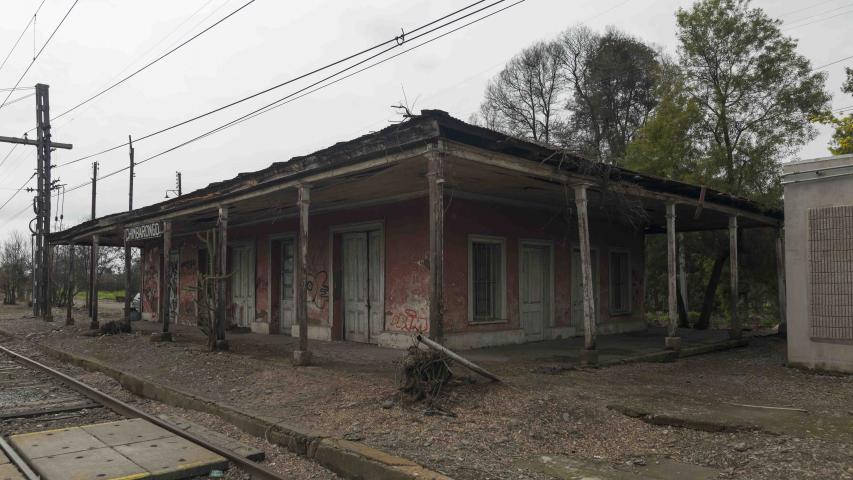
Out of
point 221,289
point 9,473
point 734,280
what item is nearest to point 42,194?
point 221,289

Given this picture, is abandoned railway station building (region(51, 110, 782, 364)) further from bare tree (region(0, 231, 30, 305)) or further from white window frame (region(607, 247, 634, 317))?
bare tree (region(0, 231, 30, 305))

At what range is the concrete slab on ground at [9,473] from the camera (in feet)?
15.9

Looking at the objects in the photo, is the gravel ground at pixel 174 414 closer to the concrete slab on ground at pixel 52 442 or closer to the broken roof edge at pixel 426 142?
the concrete slab on ground at pixel 52 442

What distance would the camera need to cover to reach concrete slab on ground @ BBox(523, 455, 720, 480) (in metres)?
4.60

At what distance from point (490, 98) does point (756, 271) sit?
59.4ft

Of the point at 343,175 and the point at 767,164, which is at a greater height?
the point at 767,164

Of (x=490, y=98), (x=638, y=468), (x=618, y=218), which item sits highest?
(x=490, y=98)

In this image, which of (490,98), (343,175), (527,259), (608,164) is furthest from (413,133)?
(490,98)

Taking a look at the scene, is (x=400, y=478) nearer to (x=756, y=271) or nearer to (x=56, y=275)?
(x=756, y=271)

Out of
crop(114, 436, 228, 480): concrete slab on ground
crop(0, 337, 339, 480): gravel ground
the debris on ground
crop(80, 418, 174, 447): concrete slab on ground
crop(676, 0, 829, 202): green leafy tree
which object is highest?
crop(676, 0, 829, 202): green leafy tree

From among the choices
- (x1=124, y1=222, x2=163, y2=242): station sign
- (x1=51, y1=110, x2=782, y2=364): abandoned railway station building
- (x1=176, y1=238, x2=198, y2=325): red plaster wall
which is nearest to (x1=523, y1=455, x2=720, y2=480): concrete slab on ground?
(x1=51, y1=110, x2=782, y2=364): abandoned railway station building

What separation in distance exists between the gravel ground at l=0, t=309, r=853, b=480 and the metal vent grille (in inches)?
33.7

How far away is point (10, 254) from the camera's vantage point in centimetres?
4816

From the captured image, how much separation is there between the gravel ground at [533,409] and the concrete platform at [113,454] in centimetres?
103
